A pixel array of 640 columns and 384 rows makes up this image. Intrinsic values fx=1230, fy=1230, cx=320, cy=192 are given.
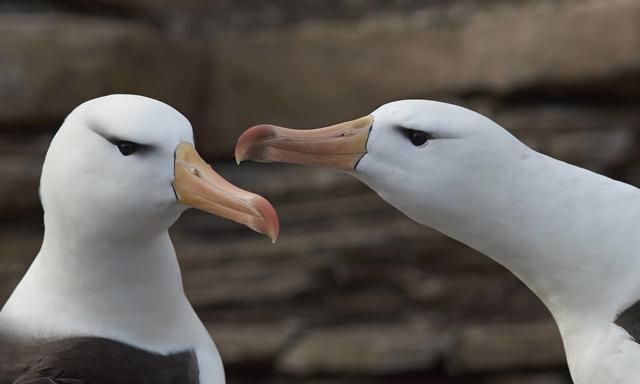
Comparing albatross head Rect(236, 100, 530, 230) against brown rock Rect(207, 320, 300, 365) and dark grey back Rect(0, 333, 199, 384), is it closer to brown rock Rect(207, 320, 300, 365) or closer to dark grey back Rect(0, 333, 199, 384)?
dark grey back Rect(0, 333, 199, 384)

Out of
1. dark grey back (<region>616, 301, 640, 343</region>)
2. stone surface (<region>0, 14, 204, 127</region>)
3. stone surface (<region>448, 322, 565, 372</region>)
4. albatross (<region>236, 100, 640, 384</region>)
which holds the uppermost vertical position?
albatross (<region>236, 100, 640, 384</region>)

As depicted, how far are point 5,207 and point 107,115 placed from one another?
3794mm

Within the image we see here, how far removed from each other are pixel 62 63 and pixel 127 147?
11.4 ft

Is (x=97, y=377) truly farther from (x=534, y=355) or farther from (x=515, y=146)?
(x=534, y=355)

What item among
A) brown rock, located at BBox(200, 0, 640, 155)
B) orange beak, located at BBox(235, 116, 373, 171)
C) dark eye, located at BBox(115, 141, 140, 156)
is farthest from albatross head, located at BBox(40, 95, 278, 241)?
brown rock, located at BBox(200, 0, 640, 155)

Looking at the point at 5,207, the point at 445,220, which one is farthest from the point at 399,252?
the point at 445,220

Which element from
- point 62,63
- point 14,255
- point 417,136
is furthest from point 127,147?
point 14,255

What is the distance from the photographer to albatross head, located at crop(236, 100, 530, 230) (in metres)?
2.82

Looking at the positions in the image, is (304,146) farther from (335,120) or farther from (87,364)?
(335,120)

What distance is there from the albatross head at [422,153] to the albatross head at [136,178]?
176 millimetres

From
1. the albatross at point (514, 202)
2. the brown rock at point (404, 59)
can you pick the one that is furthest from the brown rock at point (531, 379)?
the albatross at point (514, 202)

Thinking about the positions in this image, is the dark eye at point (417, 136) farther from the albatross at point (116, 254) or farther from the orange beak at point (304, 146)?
the albatross at point (116, 254)

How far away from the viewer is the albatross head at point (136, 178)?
9.03ft

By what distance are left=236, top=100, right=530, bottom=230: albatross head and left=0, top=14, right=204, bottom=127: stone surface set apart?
3.38m
